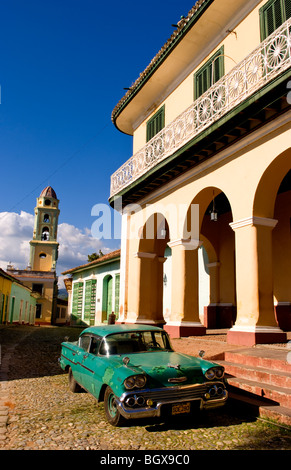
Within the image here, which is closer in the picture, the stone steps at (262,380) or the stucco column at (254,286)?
the stone steps at (262,380)

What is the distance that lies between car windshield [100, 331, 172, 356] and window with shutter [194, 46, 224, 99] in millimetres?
7272

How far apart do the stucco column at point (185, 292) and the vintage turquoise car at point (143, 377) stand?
4.51 metres

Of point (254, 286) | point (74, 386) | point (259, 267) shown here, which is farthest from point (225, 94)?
point (74, 386)

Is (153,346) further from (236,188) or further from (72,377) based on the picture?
(236,188)

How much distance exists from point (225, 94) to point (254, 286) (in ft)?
14.6

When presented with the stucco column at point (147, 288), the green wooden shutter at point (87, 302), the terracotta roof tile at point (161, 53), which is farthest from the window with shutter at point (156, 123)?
the green wooden shutter at point (87, 302)

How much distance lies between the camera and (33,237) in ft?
172

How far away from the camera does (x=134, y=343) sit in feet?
18.3

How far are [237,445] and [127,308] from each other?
31.7 ft

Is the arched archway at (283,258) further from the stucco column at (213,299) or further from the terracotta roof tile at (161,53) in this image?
the terracotta roof tile at (161,53)

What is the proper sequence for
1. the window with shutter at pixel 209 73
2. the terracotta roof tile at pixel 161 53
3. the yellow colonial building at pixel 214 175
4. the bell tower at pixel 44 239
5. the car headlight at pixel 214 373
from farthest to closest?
the bell tower at pixel 44 239
the window with shutter at pixel 209 73
the terracotta roof tile at pixel 161 53
the yellow colonial building at pixel 214 175
the car headlight at pixel 214 373

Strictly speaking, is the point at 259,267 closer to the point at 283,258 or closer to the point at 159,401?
the point at 283,258

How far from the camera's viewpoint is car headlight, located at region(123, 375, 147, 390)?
4.24 meters

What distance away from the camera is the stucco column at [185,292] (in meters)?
10.2
